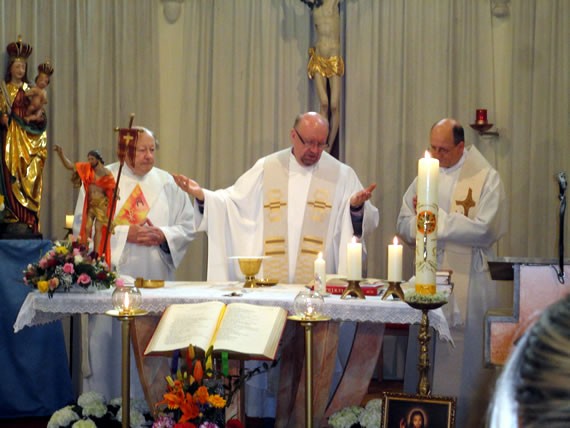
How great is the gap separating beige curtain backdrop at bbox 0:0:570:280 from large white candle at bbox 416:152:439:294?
4.81 m

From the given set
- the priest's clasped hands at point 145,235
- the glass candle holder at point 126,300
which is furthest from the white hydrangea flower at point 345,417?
the priest's clasped hands at point 145,235

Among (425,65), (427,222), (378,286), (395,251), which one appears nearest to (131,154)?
(378,286)

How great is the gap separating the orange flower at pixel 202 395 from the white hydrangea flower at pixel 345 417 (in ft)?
3.07

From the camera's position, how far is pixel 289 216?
18.9ft

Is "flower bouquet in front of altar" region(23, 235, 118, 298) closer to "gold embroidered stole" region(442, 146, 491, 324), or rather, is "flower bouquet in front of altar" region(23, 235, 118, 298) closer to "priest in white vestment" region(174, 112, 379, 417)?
"priest in white vestment" region(174, 112, 379, 417)

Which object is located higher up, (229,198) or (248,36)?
(248,36)

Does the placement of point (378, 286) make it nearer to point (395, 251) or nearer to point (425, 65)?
point (395, 251)

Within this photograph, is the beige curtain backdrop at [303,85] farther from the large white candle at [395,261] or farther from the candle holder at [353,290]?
the large white candle at [395,261]

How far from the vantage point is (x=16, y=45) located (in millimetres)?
7027

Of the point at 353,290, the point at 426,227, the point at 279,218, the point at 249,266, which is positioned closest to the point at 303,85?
the point at 279,218

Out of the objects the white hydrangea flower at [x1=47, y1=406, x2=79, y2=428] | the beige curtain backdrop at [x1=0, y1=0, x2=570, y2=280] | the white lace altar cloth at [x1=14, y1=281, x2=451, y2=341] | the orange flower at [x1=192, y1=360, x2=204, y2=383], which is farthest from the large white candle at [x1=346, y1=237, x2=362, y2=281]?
the beige curtain backdrop at [x1=0, y1=0, x2=570, y2=280]

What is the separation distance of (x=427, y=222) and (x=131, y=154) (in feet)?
9.55

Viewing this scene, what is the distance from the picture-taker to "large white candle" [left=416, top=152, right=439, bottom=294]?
9.62 ft

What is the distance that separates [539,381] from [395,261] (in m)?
3.49
